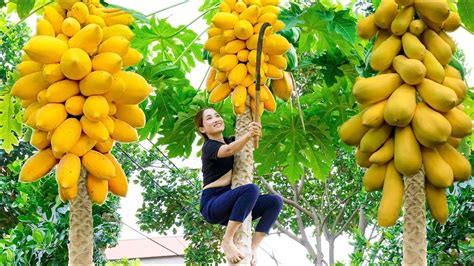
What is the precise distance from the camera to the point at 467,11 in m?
2.04

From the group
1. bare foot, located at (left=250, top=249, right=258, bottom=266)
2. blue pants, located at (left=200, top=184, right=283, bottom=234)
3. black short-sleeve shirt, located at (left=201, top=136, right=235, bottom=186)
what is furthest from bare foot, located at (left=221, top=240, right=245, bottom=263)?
black short-sleeve shirt, located at (left=201, top=136, right=235, bottom=186)

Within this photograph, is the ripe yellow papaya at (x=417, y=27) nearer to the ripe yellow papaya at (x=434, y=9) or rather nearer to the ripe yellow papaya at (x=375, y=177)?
the ripe yellow papaya at (x=434, y=9)

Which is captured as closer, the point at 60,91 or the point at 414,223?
the point at 414,223

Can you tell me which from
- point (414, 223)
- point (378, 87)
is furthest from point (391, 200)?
point (378, 87)

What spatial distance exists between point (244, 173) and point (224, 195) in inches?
10.8

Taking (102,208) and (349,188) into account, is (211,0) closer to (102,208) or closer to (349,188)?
(102,208)

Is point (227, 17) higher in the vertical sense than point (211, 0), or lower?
higher

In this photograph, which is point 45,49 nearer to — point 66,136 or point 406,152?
point 66,136

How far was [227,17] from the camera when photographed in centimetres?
305

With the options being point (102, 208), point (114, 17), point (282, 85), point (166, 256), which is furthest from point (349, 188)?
point (166, 256)

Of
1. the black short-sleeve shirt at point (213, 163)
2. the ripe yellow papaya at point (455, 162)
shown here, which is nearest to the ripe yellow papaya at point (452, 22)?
the ripe yellow papaya at point (455, 162)

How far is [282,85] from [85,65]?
58.1 inches

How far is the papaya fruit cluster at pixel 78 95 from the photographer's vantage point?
2025 mm

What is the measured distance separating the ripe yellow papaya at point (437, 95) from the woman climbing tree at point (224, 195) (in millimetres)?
1079
